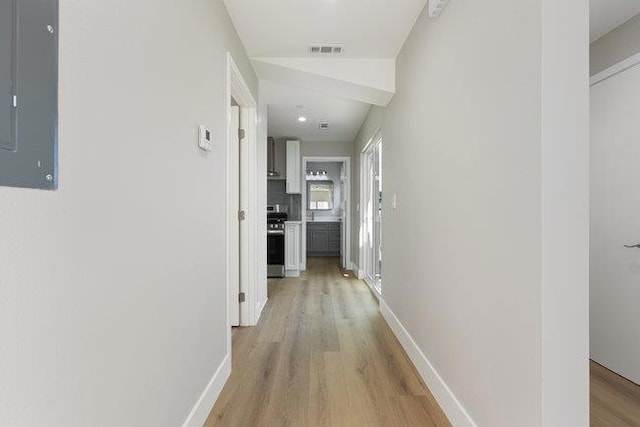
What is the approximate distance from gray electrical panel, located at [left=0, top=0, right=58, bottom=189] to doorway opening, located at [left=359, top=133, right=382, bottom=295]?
4101mm

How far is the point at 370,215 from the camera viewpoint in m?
5.38

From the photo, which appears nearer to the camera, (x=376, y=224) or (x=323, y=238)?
(x=376, y=224)

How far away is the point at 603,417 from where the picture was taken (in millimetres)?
1803

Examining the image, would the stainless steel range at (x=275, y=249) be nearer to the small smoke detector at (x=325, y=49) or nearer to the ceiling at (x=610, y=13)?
the small smoke detector at (x=325, y=49)

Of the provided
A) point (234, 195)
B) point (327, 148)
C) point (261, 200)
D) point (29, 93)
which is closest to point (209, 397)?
point (29, 93)

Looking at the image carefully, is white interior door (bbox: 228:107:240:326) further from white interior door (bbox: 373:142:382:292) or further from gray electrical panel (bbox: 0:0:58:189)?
gray electrical panel (bbox: 0:0:58:189)

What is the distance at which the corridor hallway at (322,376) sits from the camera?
5.93 feet

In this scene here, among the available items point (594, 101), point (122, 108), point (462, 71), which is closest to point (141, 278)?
point (122, 108)

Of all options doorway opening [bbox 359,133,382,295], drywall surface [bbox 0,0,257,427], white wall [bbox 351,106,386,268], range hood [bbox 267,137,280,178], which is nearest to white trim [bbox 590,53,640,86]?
white wall [bbox 351,106,386,268]

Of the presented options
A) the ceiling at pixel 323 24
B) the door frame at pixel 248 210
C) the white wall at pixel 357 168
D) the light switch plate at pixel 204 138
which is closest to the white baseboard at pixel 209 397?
the door frame at pixel 248 210

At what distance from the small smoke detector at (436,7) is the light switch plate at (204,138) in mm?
1399

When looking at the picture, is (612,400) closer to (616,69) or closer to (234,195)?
(616,69)

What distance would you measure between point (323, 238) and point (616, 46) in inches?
269

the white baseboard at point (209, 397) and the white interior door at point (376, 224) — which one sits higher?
the white interior door at point (376, 224)
